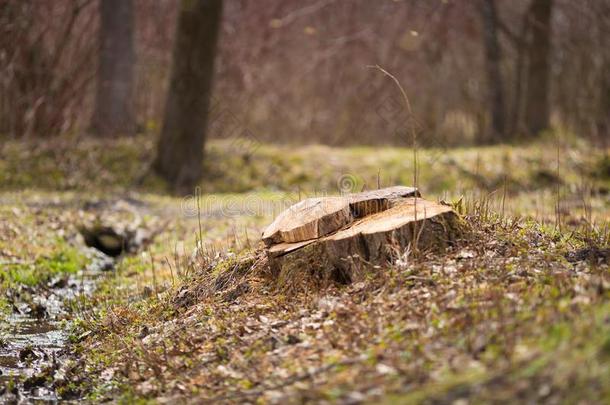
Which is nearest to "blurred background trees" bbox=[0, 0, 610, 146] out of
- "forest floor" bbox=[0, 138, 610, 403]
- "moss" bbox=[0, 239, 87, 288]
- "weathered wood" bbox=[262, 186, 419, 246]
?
"forest floor" bbox=[0, 138, 610, 403]

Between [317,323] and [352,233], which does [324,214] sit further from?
[317,323]

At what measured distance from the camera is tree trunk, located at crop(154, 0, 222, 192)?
533 inches

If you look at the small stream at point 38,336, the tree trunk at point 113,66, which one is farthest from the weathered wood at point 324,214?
the tree trunk at point 113,66

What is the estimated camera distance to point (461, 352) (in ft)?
15.0

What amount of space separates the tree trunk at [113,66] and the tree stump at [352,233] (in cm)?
991

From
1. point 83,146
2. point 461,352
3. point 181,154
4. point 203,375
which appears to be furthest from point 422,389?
point 83,146

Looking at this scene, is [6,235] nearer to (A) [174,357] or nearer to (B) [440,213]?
(A) [174,357]

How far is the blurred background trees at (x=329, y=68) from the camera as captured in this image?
15508 mm

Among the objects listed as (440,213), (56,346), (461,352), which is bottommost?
(56,346)

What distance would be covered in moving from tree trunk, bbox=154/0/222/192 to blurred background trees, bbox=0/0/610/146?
6.62ft

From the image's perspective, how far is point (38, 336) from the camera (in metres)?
6.90

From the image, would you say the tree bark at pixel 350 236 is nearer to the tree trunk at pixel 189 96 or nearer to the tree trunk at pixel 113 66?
the tree trunk at pixel 189 96

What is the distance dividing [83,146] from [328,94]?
6.93m

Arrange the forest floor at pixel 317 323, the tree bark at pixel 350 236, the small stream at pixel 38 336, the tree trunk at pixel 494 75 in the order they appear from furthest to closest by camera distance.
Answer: the tree trunk at pixel 494 75 → the tree bark at pixel 350 236 → the small stream at pixel 38 336 → the forest floor at pixel 317 323
